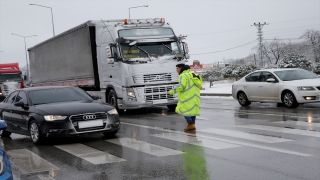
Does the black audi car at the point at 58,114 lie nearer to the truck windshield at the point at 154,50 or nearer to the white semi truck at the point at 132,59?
the white semi truck at the point at 132,59

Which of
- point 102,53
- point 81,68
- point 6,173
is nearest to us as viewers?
point 6,173

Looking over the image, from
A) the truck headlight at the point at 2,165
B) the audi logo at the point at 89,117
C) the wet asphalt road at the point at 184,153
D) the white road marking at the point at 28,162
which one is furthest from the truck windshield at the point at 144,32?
the truck headlight at the point at 2,165

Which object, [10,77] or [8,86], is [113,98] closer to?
[8,86]

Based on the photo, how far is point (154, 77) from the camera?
54.2 feet

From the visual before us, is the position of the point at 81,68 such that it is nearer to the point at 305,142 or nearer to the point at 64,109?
the point at 64,109

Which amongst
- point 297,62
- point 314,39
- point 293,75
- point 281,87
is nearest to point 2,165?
point 281,87

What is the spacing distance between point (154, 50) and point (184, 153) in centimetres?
906

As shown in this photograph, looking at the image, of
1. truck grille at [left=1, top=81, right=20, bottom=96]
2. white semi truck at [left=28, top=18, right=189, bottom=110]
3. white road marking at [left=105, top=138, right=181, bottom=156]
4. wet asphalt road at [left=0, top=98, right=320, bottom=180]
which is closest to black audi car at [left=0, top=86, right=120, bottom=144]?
wet asphalt road at [left=0, top=98, right=320, bottom=180]

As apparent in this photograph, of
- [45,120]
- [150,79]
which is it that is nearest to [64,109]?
[45,120]

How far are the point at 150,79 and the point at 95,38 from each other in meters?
3.44

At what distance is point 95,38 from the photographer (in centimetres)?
1847

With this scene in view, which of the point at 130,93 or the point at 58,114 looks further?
the point at 130,93

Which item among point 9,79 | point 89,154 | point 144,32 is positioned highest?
point 144,32

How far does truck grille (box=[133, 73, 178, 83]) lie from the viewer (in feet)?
53.4
